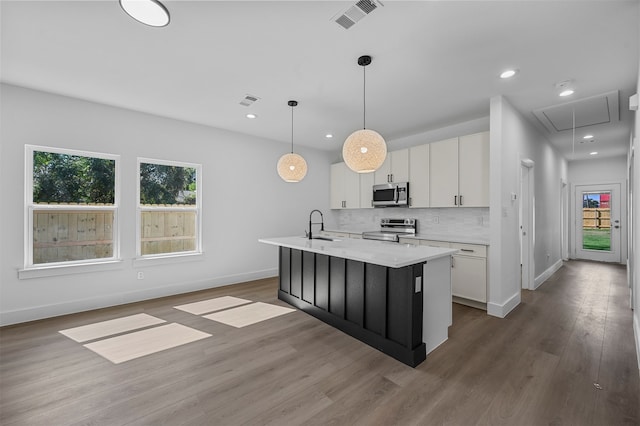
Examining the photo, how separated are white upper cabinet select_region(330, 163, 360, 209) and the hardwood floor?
3.24 meters

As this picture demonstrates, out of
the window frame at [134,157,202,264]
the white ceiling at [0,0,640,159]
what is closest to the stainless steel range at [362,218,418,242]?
the white ceiling at [0,0,640,159]

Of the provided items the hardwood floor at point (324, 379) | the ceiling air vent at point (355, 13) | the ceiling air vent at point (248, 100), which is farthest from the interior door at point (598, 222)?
the ceiling air vent at point (248, 100)

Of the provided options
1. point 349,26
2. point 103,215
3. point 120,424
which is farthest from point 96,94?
point 120,424

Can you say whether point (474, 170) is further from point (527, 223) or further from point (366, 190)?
point (366, 190)

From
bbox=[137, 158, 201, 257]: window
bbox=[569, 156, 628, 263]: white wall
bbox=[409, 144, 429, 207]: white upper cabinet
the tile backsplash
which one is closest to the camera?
bbox=[137, 158, 201, 257]: window

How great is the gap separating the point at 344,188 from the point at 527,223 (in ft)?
10.8

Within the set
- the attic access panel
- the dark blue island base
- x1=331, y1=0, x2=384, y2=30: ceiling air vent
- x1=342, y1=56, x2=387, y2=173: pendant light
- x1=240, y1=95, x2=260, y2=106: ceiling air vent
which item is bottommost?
the dark blue island base

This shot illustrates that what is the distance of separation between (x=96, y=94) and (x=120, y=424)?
137 inches

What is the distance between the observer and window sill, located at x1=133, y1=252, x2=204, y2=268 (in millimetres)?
3910

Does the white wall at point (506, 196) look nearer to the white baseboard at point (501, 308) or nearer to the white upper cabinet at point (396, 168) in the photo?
the white baseboard at point (501, 308)

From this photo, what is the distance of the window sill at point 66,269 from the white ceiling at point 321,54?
2070 millimetres

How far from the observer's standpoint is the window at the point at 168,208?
4035mm

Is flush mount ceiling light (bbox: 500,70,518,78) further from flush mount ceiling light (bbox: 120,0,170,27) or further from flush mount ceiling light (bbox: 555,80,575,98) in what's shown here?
flush mount ceiling light (bbox: 120,0,170,27)

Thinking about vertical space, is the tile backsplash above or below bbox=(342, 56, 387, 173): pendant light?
below
